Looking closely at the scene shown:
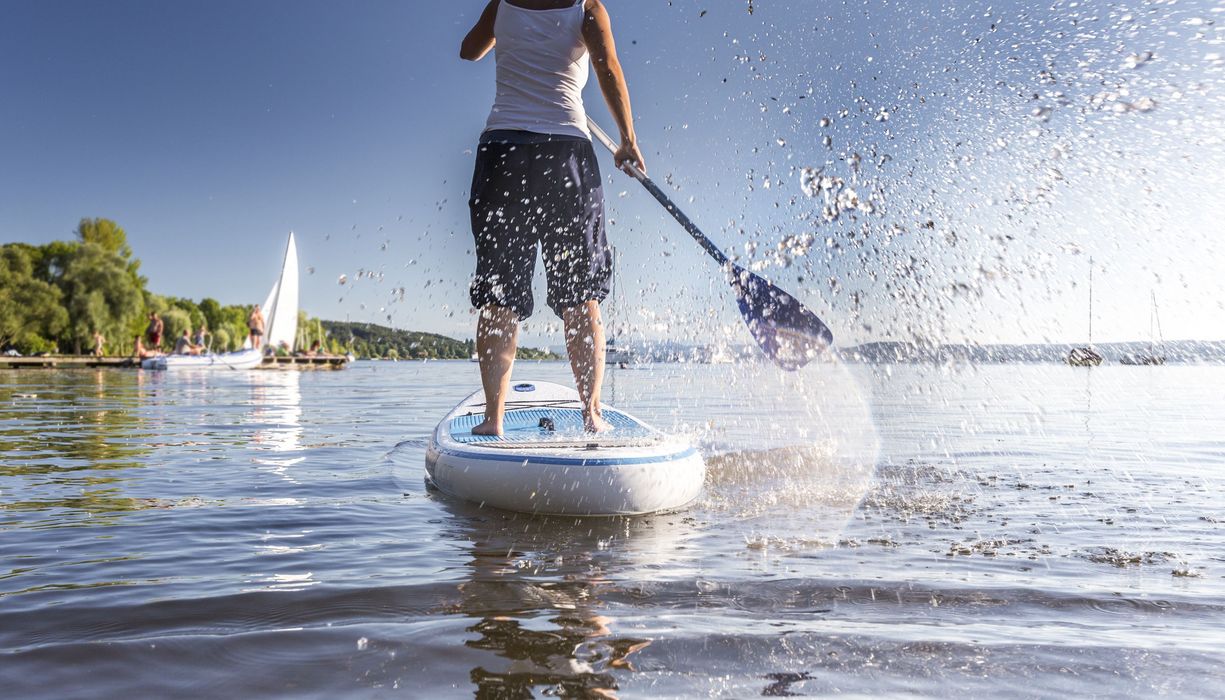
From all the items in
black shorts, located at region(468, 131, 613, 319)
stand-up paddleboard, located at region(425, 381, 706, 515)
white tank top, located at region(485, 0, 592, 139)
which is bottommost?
stand-up paddleboard, located at region(425, 381, 706, 515)

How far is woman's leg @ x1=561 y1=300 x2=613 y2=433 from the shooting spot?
438cm

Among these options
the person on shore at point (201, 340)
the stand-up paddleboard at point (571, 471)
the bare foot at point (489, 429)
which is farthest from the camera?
the person on shore at point (201, 340)

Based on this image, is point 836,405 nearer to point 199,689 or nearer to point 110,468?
point 110,468

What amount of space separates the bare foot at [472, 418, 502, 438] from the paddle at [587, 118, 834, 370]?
5.45ft

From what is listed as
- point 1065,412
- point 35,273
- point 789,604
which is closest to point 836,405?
point 1065,412

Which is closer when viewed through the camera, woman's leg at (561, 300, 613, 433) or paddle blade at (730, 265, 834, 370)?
woman's leg at (561, 300, 613, 433)

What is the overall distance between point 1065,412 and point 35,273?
251 ft

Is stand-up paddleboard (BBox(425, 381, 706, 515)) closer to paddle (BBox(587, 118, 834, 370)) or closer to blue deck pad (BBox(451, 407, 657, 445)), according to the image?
blue deck pad (BBox(451, 407, 657, 445))

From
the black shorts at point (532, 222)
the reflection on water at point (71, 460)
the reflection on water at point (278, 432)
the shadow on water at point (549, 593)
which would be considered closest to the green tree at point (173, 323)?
the reflection on water at point (278, 432)

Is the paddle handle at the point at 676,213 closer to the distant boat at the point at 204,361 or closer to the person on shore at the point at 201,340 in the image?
the distant boat at the point at 204,361

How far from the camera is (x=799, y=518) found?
3.89 metres

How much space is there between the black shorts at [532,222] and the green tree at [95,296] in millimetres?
61603

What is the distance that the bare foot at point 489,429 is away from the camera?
15.0ft

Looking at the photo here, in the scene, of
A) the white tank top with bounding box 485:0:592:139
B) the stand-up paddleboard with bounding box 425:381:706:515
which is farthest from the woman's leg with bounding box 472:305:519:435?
the white tank top with bounding box 485:0:592:139
